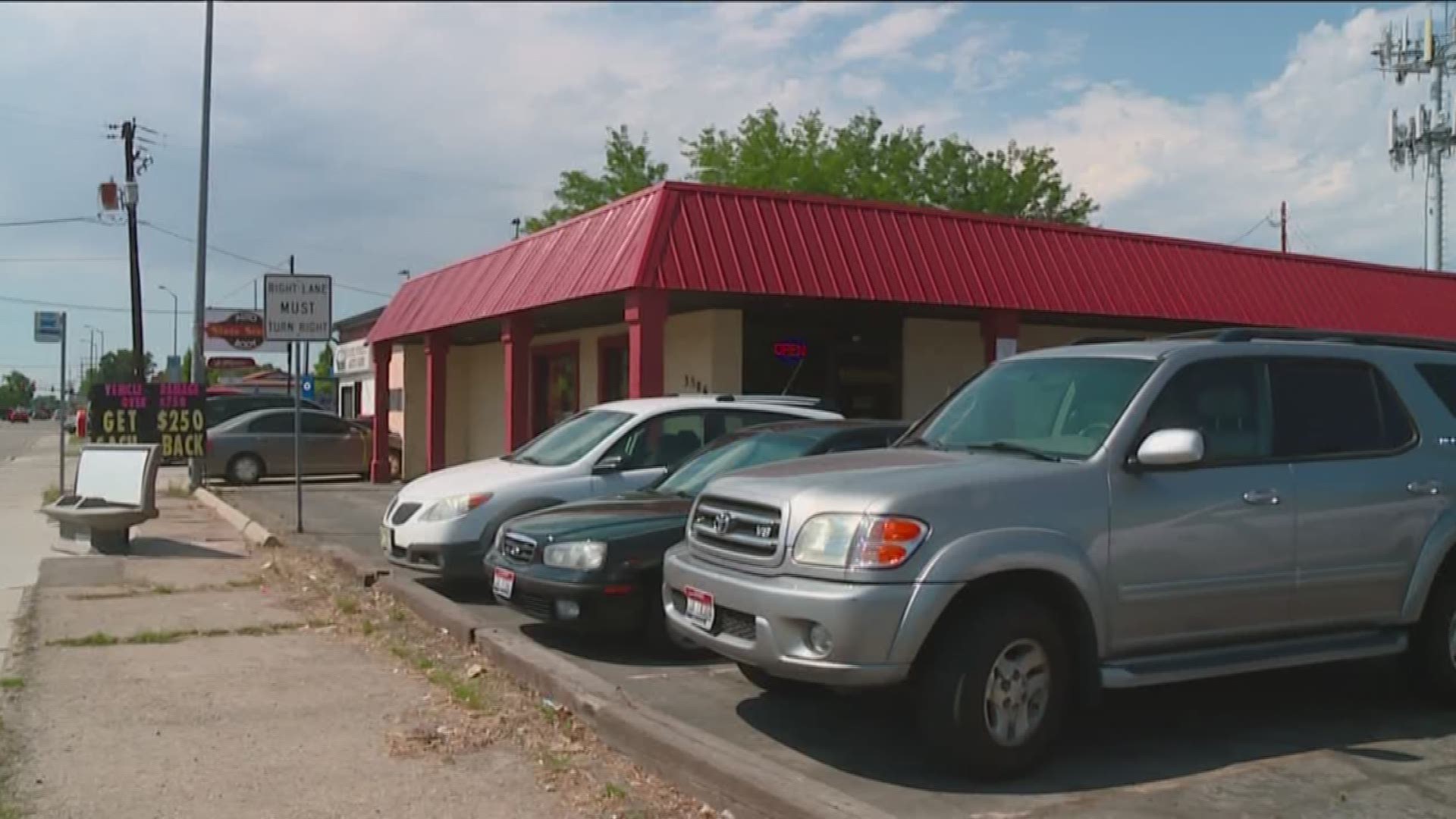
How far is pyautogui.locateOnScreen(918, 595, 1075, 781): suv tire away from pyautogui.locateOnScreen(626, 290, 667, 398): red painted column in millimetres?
7875

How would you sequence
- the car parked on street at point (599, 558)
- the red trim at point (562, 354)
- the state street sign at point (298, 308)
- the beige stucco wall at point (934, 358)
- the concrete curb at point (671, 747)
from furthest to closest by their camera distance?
the red trim at point (562, 354), the beige stucco wall at point (934, 358), the state street sign at point (298, 308), the car parked on street at point (599, 558), the concrete curb at point (671, 747)

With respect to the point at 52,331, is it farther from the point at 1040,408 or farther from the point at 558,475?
the point at 1040,408

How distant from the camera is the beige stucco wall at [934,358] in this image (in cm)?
1778

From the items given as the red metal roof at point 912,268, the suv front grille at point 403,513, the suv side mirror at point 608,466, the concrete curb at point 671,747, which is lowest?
the concrete curb at point 671,747

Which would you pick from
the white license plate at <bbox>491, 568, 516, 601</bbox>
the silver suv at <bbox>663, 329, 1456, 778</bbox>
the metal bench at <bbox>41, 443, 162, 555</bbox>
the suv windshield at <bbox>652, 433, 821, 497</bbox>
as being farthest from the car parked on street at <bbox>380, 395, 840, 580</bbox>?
the metal bench at <bbox>41, 443, 162, 555</bbox>

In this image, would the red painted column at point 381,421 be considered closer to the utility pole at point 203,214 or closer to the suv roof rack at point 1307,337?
the utility pole at point 203,214

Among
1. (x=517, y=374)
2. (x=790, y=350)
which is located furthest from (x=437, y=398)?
(x=790, y=350)

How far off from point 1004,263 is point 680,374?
4811mm

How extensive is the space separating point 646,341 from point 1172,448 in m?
8.11

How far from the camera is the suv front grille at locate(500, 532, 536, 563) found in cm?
759

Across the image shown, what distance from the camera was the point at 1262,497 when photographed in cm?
569

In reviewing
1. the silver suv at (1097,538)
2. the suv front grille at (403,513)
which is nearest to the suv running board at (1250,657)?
the silver suv at (1097,538)

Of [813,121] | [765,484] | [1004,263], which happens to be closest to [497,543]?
[765,484]

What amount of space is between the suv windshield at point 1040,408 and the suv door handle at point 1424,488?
1.55m
